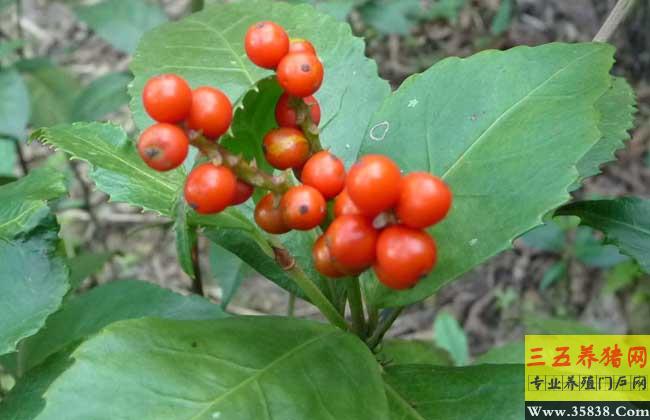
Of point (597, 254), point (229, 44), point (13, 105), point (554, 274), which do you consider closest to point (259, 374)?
point (229, 44)

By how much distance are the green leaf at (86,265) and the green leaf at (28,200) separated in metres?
0.55

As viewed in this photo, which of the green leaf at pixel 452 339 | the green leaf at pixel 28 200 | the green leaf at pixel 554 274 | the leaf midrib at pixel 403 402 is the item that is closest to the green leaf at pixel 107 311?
the green leaf at pixel 28 200

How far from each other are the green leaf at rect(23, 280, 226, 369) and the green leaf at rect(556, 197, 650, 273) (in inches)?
24.6

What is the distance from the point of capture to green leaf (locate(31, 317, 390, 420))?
0.87m

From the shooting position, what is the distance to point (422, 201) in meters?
0.74

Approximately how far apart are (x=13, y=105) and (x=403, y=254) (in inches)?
58.9

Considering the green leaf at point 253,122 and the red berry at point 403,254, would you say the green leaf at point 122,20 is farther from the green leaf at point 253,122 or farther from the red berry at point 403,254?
the red berry at point 403,254

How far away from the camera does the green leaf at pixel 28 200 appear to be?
1.07 metres

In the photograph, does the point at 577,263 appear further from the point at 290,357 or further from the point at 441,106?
the point at 290,357

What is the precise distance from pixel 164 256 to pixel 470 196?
249cm

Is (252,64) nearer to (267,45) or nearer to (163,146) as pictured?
(267,45)

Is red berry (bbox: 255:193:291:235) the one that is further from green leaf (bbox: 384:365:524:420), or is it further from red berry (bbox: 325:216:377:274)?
green leaf (bbox: 384:365:524:420)

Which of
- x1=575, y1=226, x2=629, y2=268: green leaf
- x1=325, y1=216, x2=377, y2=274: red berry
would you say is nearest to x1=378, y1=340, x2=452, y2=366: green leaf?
x1=325, y1=216, x2=377, y2=274: red berry

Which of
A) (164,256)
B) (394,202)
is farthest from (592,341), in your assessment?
A: (164,256)
